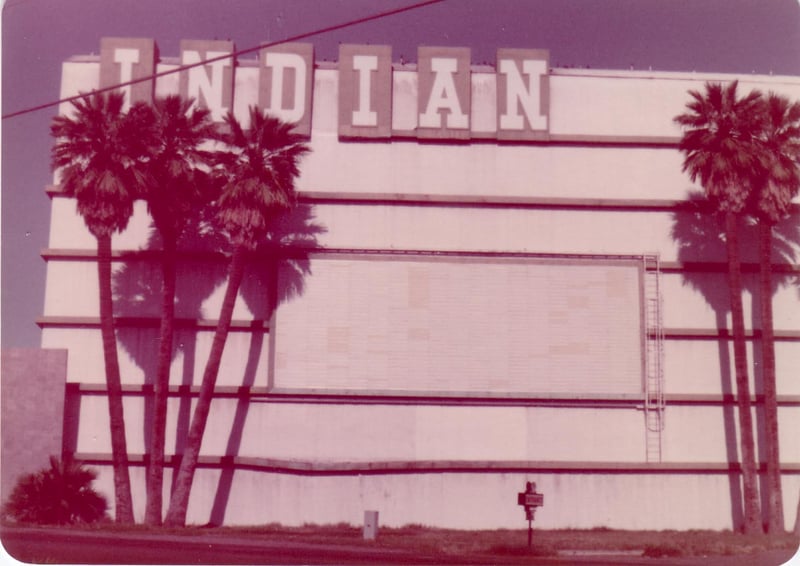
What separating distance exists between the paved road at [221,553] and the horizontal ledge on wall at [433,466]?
6683 mm

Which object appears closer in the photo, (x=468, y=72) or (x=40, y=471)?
(x=40, y=471)

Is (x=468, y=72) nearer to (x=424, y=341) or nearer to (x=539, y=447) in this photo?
(x=424, y=341)

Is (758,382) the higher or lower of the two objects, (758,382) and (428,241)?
the lower

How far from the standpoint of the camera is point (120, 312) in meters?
A: 38.5

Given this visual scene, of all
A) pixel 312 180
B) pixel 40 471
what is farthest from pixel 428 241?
pixel 40 471

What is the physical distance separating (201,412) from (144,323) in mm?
4691

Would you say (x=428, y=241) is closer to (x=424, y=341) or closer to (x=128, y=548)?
(x=424, y=341)

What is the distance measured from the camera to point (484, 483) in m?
37.7

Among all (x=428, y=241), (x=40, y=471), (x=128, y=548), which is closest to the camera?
(x=128, y=548)

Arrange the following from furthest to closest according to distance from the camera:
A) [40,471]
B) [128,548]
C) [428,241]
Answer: [428,241] < [40,471] < [128,548]

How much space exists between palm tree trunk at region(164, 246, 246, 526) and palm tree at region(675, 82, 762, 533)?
17.8 meters

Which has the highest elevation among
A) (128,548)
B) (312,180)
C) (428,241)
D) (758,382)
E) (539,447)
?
(312,180)

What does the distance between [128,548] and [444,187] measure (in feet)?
64.3

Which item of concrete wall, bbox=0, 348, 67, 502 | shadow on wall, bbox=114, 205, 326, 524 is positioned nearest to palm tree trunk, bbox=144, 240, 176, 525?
shadow on wall, bbox=114, 205, 326, 524
